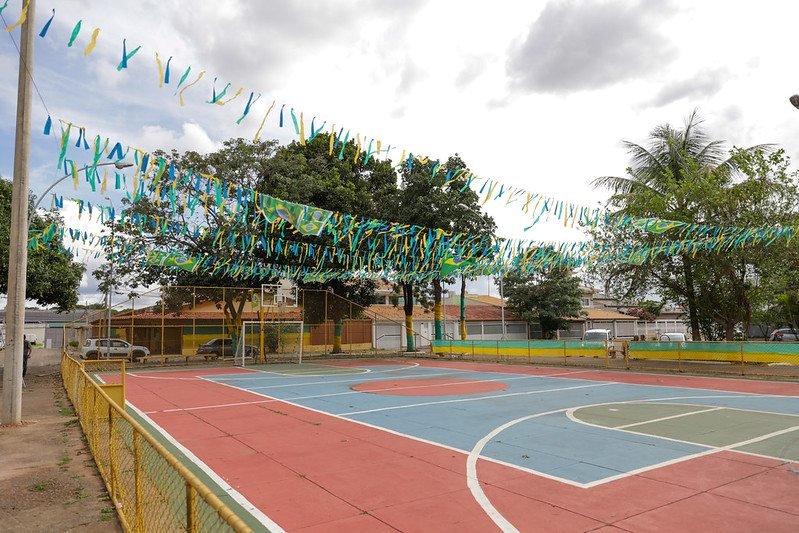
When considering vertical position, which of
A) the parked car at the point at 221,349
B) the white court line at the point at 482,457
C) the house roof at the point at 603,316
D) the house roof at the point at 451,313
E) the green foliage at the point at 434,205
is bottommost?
the white court line at the point at 482,457

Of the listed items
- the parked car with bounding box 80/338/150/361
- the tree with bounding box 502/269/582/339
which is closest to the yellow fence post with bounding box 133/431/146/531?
the parked car with bounding box 80/338/150/361

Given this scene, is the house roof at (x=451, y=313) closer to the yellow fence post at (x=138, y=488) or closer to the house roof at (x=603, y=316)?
the house roof at (x=603, y=316)

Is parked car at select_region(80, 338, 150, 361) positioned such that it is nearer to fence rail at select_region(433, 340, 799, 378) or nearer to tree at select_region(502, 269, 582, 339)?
fence rail at select_region(433, 340, 799, 378)

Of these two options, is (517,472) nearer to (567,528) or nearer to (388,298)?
(567,528)

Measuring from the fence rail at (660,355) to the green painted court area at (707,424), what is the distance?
971cm

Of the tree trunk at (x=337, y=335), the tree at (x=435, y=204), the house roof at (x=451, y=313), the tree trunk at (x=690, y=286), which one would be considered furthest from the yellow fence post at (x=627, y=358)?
the house roof at (x=451, y=313)

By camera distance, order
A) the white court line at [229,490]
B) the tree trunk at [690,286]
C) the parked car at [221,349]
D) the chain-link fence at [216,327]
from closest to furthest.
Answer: the white court line at [229,490]
the tree trunk at [690,286]
the chain-link fence at [216,327]
the parked car at [221,349]

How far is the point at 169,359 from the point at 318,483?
1038 inches

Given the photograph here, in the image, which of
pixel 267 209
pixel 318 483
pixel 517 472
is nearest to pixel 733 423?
pixel 517 472

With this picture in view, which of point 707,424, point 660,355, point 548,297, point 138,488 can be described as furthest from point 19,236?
point 548,297

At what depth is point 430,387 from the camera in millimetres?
18062

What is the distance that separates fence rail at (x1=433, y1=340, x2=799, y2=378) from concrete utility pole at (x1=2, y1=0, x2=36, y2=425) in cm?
2175

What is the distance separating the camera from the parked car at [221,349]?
31.1m

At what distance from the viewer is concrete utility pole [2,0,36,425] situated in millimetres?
11156
